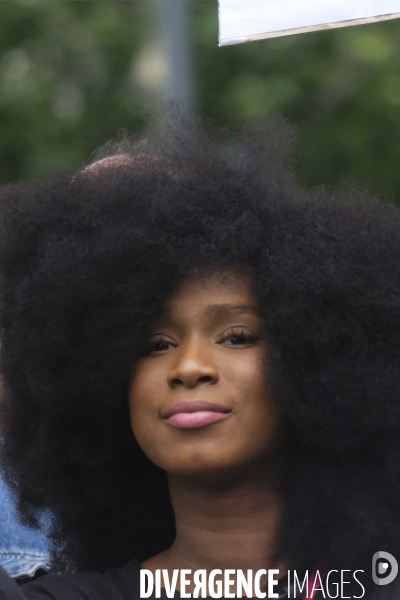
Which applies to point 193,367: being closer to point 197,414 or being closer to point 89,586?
point 197,414

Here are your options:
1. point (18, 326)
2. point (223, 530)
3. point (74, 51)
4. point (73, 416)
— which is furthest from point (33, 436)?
point (74, 51)

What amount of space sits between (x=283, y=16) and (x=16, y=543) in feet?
5.77

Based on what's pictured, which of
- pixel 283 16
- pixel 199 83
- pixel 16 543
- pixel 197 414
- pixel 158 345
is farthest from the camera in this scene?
pixel 199 83

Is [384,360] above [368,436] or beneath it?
above

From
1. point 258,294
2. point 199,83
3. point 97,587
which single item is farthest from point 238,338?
point 199,83

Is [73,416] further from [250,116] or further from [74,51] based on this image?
[74,51]

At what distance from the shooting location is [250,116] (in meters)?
5.59

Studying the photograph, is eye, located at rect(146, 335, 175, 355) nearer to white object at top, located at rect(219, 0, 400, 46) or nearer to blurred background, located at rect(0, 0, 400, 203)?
white object at top, located at rect(219, 0, 400, 46)

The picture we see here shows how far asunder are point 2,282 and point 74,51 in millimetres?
3931

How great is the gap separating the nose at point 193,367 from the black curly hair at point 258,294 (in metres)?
0.12

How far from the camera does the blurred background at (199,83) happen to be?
5.81m

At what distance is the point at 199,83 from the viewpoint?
19.6 ft

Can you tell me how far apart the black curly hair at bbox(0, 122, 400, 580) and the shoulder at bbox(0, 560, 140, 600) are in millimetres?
380

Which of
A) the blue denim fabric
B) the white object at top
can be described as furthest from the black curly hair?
the blue denim fabric
